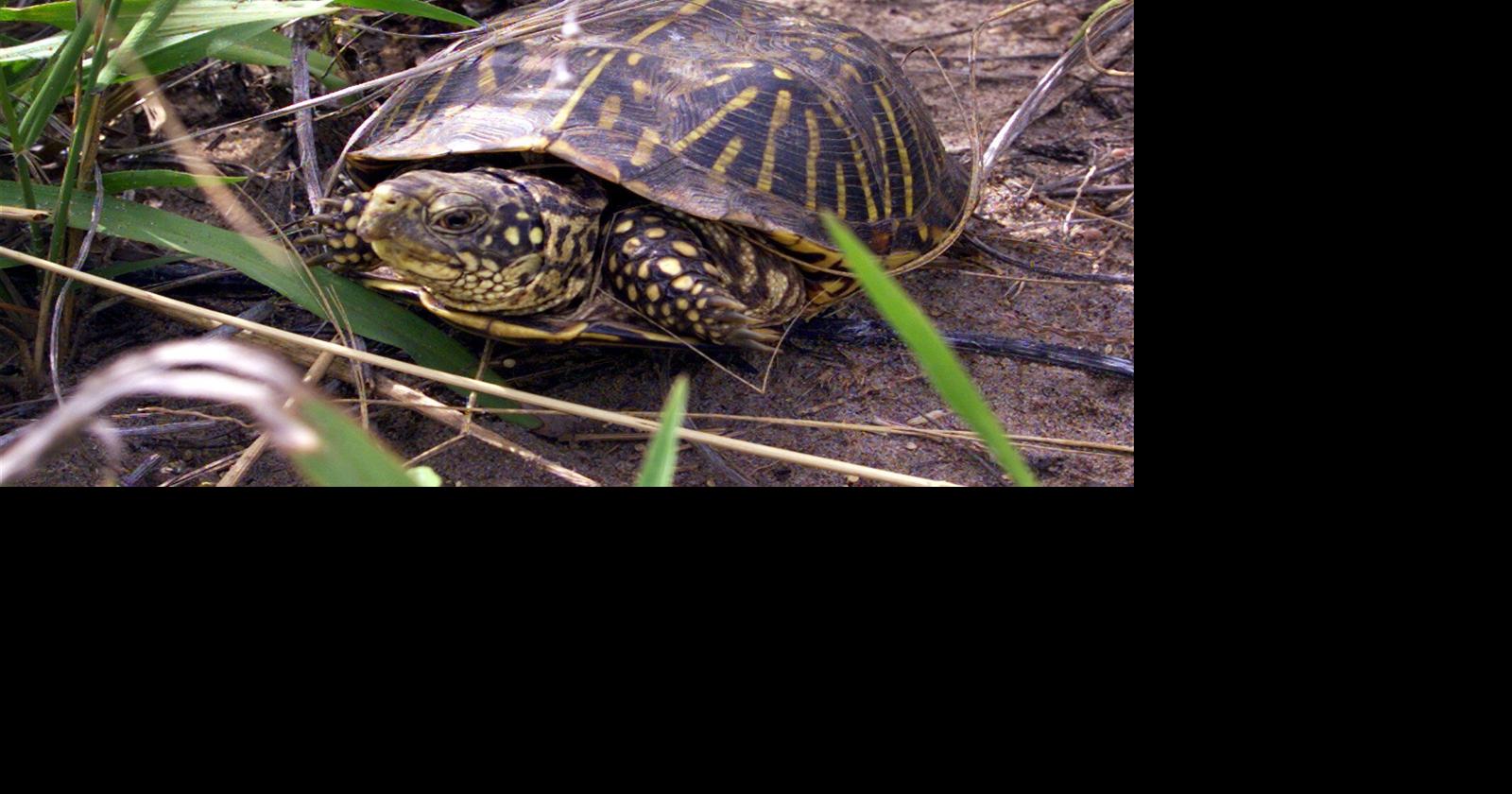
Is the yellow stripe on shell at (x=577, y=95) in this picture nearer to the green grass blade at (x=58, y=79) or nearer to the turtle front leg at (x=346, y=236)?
the turtle front leg at (x=346, y=236)

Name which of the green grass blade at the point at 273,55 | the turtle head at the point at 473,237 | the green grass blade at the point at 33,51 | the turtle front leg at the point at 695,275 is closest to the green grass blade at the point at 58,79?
the green grass blade at the point at 33,51

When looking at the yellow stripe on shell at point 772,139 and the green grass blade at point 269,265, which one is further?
the yellow stripe on shell at point 772,139

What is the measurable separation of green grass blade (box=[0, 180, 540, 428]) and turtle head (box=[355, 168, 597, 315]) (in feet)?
0.28

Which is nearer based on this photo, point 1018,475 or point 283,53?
→ point 1018,475

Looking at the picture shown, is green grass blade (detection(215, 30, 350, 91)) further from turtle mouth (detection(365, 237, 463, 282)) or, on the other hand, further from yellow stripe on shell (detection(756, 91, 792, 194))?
yellow stripe on shell (detection(756, 91, 792, 194))

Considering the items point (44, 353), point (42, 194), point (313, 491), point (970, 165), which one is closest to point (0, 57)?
point (42, 194)

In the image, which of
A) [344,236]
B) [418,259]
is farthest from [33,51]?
[418,259]

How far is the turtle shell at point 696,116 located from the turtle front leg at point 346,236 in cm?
13

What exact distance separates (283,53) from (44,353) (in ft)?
1.92

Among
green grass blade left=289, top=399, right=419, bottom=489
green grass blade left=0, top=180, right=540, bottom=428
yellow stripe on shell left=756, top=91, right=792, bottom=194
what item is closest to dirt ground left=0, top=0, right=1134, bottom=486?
green grass blade left=0, top=180, right=540, bottom=428

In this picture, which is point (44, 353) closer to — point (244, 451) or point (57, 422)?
point (244, 451)

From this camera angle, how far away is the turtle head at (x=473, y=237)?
127cm

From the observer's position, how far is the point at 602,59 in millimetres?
1526

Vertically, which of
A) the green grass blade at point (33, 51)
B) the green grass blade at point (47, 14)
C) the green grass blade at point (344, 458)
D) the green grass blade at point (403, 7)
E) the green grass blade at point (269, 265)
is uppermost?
the green grass blade at point (403, 7)
